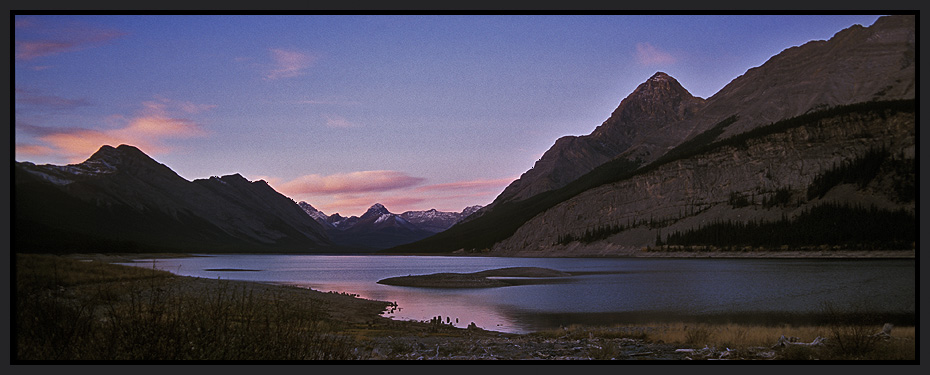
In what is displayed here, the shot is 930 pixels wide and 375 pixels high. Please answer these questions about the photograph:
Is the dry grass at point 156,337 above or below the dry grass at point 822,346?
above

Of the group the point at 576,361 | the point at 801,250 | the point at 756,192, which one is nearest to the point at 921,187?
the point at 576,361

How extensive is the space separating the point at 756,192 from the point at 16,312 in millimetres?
175725

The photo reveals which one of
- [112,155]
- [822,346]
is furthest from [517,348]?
[112,155]

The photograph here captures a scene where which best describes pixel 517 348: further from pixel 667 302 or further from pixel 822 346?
pixel 667 302

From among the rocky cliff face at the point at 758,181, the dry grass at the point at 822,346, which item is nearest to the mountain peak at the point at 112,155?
the dry grass at the point at 822,346

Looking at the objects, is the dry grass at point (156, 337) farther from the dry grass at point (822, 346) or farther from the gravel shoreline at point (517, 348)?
the dry grass at point (822, 346)

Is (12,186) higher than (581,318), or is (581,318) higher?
(12,186)

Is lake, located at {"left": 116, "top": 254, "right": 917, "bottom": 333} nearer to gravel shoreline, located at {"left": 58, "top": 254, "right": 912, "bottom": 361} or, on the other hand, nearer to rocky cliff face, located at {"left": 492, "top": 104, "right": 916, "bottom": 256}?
gravel shoreline, located at {"left": 58, "top": 254, "right": 912, "bottom": 361}

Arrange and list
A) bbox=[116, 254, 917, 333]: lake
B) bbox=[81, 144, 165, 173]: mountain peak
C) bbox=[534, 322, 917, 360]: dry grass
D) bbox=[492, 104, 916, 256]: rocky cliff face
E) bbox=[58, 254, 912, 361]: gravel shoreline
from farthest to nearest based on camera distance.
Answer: bbox=[492, 104, 916, 256]: rocky cliff face, bbox=[116, 254, 917, 333]: lake, bbox=[81, 144, 165, 173]: mountain peak, bbox=[58, 254, 912, 361]: gravel shoreline, bbox=[534, 322, 917, 360]: dry grass

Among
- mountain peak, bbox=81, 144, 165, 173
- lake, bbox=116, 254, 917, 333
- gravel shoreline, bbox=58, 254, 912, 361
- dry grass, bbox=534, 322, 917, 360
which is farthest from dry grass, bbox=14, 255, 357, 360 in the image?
lake, bbox=116, 254, 917, 333

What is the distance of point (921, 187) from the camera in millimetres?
13961

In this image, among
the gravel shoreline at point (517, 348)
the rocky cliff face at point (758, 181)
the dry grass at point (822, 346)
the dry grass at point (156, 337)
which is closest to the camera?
the dry grass at point (156, 337)

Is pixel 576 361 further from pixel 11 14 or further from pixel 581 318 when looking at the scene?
pixel 581 318

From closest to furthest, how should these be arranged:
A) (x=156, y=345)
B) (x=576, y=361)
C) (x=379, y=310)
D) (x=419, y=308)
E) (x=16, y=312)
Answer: (x=156, y=345) < (x=16, y=312) < (x=576, y=361) < (x=379, y=310) < (x=419, y=308)
